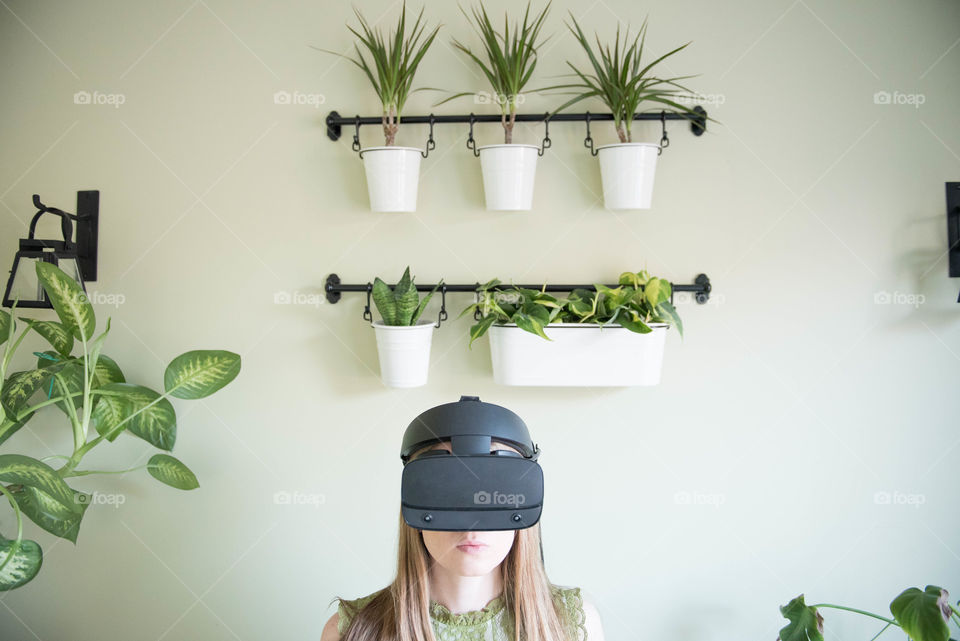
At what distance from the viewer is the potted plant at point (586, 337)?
5.07 feet

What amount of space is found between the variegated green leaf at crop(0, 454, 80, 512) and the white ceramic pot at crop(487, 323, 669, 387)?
3.17 ft

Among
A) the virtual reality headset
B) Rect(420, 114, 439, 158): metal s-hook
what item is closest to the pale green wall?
Rect(420, 114, 439, 158): metal s-hook

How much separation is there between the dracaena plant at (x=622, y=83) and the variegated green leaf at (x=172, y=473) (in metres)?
1.25

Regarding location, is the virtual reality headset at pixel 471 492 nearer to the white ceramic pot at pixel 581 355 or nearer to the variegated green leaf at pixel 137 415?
the white ceramic pot at pixel 581 355

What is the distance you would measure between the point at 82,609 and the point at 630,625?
1.46 meters

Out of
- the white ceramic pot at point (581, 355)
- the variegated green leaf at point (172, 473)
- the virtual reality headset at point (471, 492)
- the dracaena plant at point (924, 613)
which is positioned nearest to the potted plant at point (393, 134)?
the white ceramic pot at point (581, 355)

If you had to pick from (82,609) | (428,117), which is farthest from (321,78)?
(82,609)

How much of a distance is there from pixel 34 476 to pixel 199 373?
37 cm

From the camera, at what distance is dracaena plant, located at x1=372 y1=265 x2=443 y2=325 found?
158 cm

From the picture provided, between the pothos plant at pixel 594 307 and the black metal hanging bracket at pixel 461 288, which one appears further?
the black metal hanging bracket at pixel 461 288

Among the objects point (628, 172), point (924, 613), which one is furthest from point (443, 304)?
point (924, 613)

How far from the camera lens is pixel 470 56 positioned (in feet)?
5.58

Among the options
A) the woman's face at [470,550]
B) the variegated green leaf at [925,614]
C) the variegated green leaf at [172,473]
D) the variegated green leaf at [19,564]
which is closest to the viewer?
the woman's face at [470,550]

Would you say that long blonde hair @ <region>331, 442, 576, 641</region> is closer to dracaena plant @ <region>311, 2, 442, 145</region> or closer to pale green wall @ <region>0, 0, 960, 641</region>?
pale green wall @ <region>0, 0, 960, 641</region>
